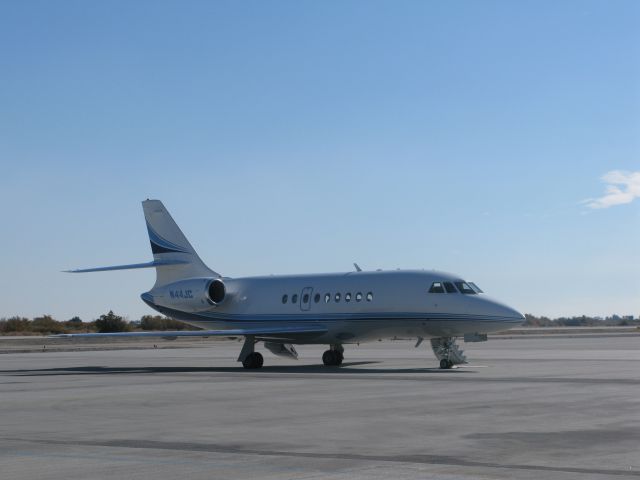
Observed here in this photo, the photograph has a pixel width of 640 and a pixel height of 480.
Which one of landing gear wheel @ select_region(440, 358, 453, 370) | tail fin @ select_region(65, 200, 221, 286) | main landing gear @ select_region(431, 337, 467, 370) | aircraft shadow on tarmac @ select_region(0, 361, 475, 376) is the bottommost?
aircraft shadow on tarmac @ select_region(0, 361, 475, 376)

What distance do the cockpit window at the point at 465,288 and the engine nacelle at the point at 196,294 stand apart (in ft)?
33.0

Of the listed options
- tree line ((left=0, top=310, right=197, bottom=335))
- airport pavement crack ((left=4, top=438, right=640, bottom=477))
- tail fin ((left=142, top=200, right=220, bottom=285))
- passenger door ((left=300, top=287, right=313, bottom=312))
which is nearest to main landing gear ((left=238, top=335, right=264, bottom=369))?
passenger door ((left=300, top=287, right=313, bottom=312))

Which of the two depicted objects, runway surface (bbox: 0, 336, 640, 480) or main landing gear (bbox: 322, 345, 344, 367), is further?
main landing gear (bbox: 322, 345, 344, 367)

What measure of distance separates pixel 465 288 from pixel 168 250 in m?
13.7

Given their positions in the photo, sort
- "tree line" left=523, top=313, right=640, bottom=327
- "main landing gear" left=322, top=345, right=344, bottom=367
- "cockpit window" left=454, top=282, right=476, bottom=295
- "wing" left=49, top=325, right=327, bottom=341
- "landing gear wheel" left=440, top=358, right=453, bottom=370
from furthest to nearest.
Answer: "tree line" left=523, top=313, right=640, bottom=327 < "main landing gear" left=322, top=345, right=344, bottom=367 < "wing" left=49, top=325, right=327, bottom=341 < "cockpit window" left=454, top=282, right=476, bottom=295 < "landing gear wheel" left=440, top=358, right=453, bottom=370

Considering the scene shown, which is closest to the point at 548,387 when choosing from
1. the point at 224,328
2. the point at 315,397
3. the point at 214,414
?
the point at 315,397

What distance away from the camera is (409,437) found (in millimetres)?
12766

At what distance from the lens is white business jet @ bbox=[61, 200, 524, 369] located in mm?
30250

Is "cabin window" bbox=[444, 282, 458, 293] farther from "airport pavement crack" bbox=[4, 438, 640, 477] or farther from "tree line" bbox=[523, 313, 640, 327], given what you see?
"tree line" bbox=[523, 313, 640, 327]

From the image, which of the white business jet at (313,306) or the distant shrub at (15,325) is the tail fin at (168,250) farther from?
the distant shrub at (15,325)

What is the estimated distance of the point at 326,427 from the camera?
551 inches

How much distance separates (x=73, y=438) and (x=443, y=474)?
5.51 meters

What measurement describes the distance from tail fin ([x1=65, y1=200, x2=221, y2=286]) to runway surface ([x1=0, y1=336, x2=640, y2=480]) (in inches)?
522

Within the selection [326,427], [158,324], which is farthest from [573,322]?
[326,427]
